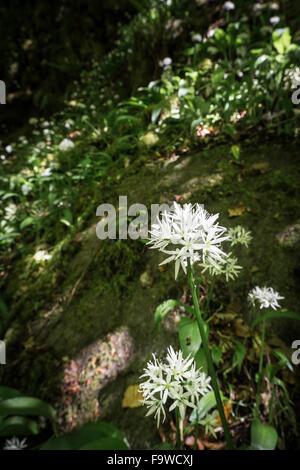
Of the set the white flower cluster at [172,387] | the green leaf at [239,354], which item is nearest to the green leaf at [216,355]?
the green leaf at [239,354]

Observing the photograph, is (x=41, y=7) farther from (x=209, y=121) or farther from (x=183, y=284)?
(x=183, y=284)

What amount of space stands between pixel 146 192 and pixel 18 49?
8.02m

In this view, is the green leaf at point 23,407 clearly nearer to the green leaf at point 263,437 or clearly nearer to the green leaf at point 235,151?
the green leaf at point 263,437

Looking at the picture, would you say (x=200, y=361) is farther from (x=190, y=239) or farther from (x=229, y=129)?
(x=229, y=129)

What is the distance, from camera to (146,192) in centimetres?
151

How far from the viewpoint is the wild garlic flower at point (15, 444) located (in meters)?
1.52

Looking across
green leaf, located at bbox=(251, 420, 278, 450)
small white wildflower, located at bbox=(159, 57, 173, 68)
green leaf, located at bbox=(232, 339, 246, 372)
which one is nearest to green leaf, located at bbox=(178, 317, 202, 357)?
green leaf, located at bbox=(232, 339, 246, 372)

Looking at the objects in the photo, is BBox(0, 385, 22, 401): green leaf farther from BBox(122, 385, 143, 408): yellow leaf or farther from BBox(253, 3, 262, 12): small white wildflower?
BBox(253, 3, 262, 12): small white wildflower

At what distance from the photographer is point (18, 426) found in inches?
55.5

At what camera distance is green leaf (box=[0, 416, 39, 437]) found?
1373mm

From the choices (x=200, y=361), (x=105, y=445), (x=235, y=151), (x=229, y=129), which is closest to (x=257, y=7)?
(x=229, y=129)

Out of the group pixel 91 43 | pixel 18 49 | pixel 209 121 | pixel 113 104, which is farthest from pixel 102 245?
pixel 18 49

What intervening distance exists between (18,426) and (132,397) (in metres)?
0.73

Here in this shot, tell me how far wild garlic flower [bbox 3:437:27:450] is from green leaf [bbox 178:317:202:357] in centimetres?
138
